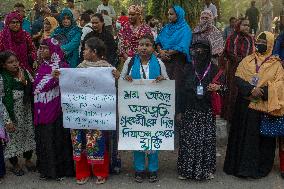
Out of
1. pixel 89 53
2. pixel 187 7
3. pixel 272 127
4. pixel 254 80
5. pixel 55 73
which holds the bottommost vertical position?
pixel 272 127

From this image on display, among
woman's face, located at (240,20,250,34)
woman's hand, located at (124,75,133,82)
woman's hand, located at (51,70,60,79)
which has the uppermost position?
woman's face, located at (240,20,250,34)

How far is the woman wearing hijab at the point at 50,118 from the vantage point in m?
5.63

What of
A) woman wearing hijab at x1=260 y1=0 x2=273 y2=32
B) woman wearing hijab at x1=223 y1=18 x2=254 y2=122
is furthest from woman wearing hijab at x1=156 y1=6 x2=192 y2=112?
woman wearing hijab at x1=260 y1=0 x2=273 y2=32

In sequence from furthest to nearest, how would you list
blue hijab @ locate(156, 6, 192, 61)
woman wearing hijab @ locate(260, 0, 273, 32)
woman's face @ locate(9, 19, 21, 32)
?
woman wearing hijab @ locate(260, 0, 273, 32)
blue hijab @ locate(156, 6, 192, 61)
woman's face @ locate(9, 19, 21, 32)

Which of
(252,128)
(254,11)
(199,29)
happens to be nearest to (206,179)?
(252,128)

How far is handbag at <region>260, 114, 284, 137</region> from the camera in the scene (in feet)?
18.6

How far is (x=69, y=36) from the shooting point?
22.7ft

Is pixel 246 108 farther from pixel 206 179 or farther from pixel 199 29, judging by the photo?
pixel 199 29

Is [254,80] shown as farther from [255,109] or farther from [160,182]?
[160,182]

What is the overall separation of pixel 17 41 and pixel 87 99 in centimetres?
170

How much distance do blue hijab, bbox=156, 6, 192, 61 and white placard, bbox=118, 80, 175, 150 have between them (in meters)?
1.39

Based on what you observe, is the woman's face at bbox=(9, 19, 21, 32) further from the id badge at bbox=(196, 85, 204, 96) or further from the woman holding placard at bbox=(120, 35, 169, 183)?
the id badge at bbox=(196, 85, 204, 96)

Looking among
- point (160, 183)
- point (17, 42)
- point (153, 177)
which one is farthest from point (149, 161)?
point (17, 42)

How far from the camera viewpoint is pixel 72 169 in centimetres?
586
